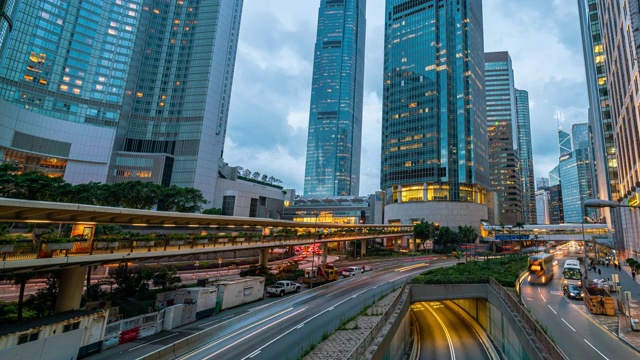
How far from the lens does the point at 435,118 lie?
11950cm

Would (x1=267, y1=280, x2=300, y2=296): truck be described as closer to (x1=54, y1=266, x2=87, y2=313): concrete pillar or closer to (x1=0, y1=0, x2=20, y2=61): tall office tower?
(x1=54, y1=266, x2=87, y2=313): concrete pillar

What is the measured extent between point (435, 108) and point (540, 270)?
87.8m

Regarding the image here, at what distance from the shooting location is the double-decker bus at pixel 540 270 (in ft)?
143

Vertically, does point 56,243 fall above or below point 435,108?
below

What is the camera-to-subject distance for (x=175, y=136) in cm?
10400

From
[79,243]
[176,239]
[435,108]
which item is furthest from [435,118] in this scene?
[79,243]

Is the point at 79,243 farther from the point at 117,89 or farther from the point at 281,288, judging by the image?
the point at 117,89

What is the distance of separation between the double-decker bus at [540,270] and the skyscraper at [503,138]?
162 m

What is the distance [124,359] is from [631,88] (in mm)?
65634

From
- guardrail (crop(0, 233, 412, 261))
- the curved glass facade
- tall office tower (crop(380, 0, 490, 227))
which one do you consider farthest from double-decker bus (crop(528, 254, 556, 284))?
the curved glass facade

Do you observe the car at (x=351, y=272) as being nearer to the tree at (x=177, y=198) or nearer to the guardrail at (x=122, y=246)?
the guardrail at (x=122, y=246)

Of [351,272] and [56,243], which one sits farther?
[351,272]

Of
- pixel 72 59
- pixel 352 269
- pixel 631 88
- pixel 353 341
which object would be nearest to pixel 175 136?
pixel 72 59

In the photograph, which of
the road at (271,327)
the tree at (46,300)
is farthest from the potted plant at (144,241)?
the road at (271,327)
